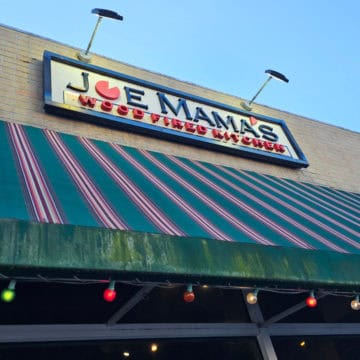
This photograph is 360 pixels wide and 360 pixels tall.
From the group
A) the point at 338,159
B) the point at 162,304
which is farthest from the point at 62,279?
the point at 338,159

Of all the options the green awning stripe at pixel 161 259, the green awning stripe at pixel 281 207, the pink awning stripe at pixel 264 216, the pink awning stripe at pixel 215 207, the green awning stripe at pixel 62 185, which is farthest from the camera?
the green awning stripe at pixel 281 207

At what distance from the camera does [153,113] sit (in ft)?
25.0

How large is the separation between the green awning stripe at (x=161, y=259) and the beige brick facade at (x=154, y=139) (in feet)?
12.7

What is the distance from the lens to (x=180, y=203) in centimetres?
471

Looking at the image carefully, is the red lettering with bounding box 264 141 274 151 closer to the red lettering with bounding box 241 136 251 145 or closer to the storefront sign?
the storefront sign

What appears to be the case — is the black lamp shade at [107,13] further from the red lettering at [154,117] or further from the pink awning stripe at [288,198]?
the pink awning stripe at [288,198]

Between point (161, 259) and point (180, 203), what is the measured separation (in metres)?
1.59

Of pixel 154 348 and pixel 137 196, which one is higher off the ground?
pixel 137 196

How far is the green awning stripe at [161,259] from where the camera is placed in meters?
2.71

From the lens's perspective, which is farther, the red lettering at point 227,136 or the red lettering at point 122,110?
the red lettering at point 227,136

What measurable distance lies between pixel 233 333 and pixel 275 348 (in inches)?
26.0

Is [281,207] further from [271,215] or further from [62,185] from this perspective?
[62,185]

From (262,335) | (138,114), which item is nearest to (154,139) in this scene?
(138,114)

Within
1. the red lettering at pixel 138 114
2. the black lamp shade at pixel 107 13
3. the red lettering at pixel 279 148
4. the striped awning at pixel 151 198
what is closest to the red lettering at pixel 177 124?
the red lettering at pixel 138 114
